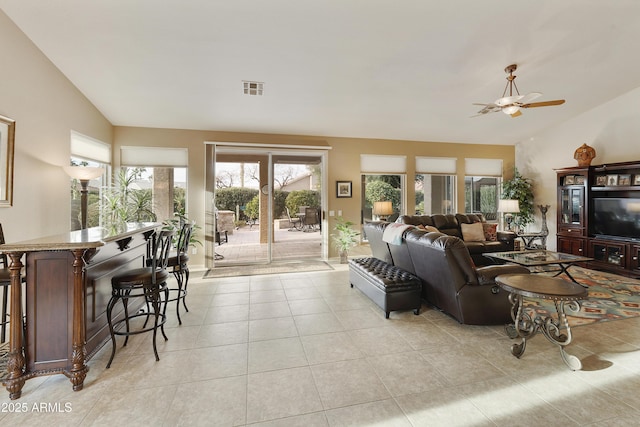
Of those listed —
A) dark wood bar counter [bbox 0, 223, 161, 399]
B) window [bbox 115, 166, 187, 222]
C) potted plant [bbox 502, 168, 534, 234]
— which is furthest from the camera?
potted plant [bbox 502, 168, 534, 234]

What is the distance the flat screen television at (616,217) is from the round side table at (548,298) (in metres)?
4.23

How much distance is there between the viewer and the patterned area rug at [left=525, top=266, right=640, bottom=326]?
338 cm

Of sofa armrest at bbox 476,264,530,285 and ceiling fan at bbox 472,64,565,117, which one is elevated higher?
ceiling fan at bbox 472,64,565,117

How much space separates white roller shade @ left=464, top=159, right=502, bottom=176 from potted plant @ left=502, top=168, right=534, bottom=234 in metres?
0.48

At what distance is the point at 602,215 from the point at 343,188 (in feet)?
→ 16.6

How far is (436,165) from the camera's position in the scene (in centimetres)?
732

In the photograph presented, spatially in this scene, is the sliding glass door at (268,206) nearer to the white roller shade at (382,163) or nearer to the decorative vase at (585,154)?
the white roller shade at (382,163)

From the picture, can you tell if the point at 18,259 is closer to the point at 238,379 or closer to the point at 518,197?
the point at 238,379

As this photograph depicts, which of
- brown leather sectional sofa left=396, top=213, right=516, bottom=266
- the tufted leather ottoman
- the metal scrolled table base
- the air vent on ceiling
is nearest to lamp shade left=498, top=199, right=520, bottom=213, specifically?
brown leather sectional sofa left=396, top=213, right=516, bottom=266

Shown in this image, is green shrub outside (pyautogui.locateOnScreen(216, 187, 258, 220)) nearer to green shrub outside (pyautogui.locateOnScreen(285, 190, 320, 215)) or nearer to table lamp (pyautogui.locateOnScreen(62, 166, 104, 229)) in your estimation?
green shrub outside (pyautogui.locateOnScreen(285, 190, 320, 215))

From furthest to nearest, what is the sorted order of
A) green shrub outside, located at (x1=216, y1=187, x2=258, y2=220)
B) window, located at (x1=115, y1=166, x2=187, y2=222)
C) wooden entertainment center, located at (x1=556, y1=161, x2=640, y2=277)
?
green shrub outside, located at (x1=216, y1=187, x2=258, y2=220)
window, located at (x1=115, y1=166, x2=187, y2=222)
wooden entertainment center, located at (x1=556, y1=161, x2=640, y2=277)

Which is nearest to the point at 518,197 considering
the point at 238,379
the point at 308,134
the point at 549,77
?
the point at 549,77

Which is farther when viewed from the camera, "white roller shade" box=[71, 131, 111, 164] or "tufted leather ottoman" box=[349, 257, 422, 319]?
"white roller shade" box=[71, 131, 111, 164]

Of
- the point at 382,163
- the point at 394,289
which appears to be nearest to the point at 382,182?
the point at 382,163
